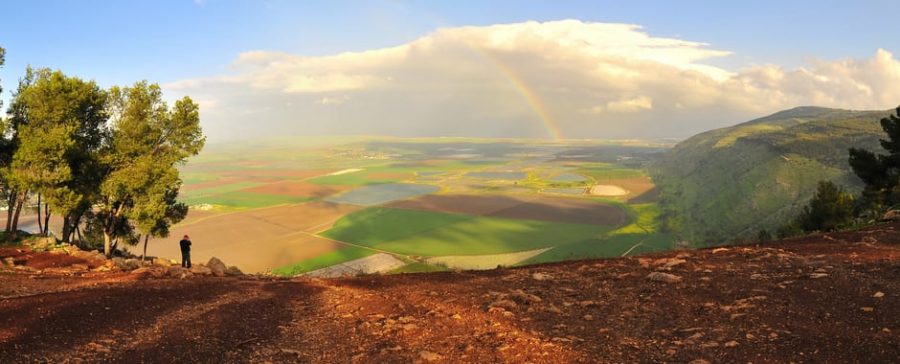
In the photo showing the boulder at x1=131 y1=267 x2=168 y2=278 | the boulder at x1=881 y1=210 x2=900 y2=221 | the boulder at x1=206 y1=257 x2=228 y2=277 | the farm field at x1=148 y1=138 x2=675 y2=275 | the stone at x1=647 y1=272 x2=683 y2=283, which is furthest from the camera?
the farm field at x1=148 y1=138 x2=675 y2=275

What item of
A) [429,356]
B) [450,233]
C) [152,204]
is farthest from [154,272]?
[450,233]

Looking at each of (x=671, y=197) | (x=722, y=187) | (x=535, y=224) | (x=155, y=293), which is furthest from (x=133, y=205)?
(x=722, y=187)

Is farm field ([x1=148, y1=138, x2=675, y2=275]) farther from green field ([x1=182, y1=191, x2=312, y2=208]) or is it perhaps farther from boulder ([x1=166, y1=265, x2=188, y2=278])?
boulder ([x1=166, y1=265, x2=188, y2=278])

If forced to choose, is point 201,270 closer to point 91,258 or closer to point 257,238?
point 91,258

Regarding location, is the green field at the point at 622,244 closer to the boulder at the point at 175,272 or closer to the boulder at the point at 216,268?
the boulder at the point at 216,268

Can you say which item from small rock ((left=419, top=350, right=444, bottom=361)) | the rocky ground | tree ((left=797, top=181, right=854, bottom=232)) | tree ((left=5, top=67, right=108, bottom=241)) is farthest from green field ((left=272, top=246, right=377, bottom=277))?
tree ((left=797, top=181, right=854, bottom=232))

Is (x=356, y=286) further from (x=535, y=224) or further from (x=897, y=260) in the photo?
(x=535, y=224)
